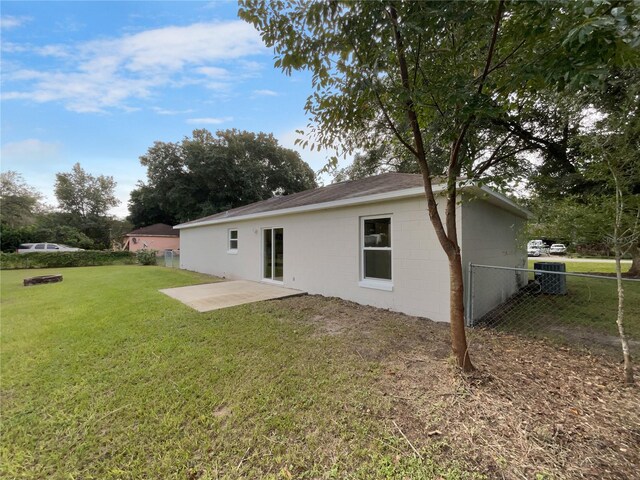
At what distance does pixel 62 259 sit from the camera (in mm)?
19859

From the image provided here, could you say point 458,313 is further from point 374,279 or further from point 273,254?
point 273,254

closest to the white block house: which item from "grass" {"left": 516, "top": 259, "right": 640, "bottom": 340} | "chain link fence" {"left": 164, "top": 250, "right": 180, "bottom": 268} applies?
"grass" {"left": 516, "top": 259, "right": 640, "bottom": 340}

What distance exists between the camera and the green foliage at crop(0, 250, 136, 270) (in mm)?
18531

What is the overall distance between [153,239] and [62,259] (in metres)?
10.8

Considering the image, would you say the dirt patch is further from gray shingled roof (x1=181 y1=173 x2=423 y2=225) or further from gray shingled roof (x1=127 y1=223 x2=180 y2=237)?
gray shingled roof (x1=127 y1=223 x2=180 y2=237)

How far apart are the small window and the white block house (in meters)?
1.80

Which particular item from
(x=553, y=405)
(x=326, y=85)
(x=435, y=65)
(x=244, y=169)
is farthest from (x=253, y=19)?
(x=244, y=169)

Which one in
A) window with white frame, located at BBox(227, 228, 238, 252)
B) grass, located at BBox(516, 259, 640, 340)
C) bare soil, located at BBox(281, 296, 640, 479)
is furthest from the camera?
window with white frame, located at BBox(227, 228, 238, 252)

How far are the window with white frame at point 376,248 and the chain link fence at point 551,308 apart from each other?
1.76 metres

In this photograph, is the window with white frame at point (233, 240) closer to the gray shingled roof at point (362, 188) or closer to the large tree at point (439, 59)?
the gray shingled roof at point (362, 188)

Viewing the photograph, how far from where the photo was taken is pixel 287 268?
9148mm

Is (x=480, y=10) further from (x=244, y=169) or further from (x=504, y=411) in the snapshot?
(x=244, y=169)

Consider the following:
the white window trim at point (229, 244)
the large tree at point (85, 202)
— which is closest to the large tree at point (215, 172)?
the large tree at point (85, 202)

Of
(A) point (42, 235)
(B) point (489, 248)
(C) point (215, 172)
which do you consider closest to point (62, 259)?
(A) point (42, 235)
